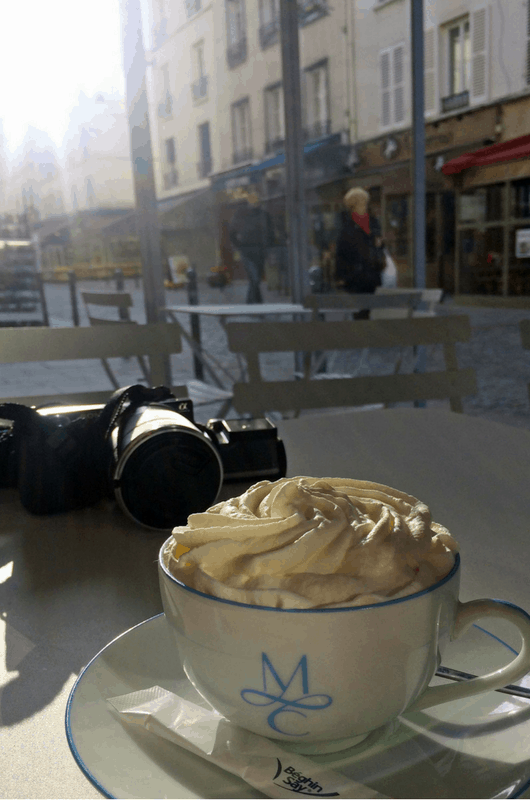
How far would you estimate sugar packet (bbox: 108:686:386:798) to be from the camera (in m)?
0.29

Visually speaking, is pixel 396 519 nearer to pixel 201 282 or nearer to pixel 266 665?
pixel 266 665

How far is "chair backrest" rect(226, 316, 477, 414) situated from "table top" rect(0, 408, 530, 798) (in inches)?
21.0

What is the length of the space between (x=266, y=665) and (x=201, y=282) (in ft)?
10.8

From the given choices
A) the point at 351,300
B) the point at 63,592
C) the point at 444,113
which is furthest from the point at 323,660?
the point at 444,113

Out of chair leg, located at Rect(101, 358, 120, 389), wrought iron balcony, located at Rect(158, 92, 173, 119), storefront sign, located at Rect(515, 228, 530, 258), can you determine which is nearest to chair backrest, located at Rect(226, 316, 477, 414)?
chair leg, located at Rect(101, 358, 120, 389)

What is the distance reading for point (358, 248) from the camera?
3867mm

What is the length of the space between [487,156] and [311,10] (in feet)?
4.58

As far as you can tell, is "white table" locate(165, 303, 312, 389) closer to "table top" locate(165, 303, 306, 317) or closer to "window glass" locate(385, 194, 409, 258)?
"table top" locate(165, 303, 306, 317)

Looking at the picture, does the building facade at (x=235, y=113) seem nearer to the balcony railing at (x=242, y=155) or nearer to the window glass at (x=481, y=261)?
the balcony railing at (x=242, y=155)

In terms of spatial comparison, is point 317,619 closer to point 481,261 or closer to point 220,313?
point 220,313

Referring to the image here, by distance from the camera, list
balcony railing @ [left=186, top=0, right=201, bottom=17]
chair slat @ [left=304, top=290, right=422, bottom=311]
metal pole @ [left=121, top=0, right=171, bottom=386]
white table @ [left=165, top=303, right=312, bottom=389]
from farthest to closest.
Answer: balcony railing @ [left=186, top=0, right=201, bottom=17] < white table @ [left=165, top=303, right=312, bottom=389] < metal pole @ [left=121, top=0, right=171, bottom=386] < chair slat @ [left=304, top=290, right=422, bottom=311]

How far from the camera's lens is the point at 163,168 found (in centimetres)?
317

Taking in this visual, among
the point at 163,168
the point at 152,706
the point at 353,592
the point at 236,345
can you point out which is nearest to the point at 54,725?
the point at 152,706

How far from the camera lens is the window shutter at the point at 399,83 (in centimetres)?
370
